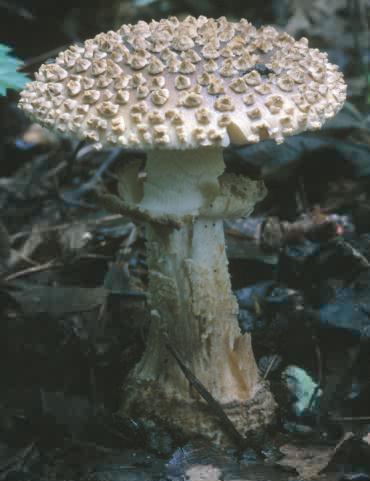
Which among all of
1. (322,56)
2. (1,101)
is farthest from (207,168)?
(1,101)

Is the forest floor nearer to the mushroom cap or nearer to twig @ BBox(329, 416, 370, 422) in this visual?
twig @ BBox(329, 416, 370, 422)

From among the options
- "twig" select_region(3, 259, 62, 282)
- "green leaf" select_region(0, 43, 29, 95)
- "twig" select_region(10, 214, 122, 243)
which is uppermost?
"green leaf" select_region(0, 43, 29, 95)

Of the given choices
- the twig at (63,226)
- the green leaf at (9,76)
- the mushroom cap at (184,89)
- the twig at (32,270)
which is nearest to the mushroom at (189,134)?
the mushroom cap at (184,89)

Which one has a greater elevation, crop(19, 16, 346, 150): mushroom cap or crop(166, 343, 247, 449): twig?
crop(19, 16, 346, 150): mushroom cap

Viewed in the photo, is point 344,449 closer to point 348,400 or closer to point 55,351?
point 348,400

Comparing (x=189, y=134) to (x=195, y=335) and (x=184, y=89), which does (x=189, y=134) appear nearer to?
(x=184, y=89)

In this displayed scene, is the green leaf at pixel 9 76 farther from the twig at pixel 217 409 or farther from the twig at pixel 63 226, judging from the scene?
the twig at pixel 63 226

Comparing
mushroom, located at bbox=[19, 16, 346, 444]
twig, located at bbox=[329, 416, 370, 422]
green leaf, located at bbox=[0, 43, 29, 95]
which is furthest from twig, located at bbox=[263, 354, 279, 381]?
green leaf, located at bbox=[0, 43, 29, 95]
